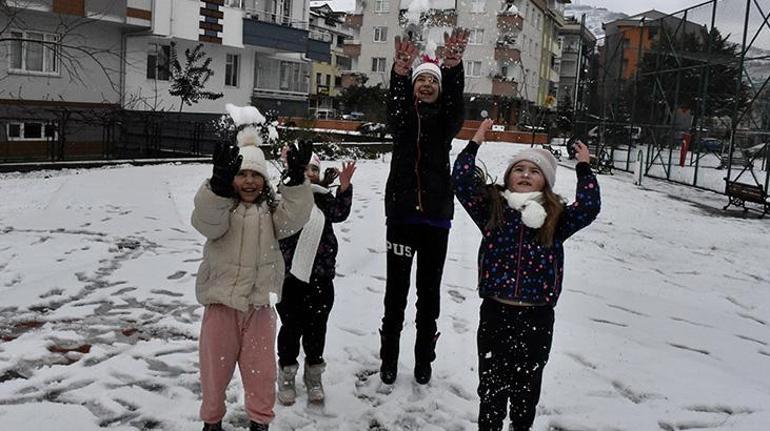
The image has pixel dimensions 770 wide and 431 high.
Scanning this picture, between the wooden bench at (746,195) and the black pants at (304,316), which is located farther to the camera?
the wooden bench at (746,195)

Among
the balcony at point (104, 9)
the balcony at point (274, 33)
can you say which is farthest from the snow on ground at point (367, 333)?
the balcony at point (274, 33)

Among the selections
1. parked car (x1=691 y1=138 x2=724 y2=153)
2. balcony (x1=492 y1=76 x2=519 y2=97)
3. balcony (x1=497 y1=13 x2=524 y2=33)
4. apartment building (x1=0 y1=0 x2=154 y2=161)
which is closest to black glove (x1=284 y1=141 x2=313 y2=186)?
apartment building (x1=0 y1=0 x2=154 y2=161)

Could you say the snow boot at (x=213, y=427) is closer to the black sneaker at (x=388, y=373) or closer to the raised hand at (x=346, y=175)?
the black sneaker at (x=388, y=373)

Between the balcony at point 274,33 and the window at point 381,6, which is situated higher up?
the window at point 381,6

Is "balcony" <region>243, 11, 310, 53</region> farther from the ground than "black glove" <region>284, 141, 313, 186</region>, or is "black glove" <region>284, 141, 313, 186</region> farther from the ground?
"balcony" <region>243, 11, 310, 53</region>

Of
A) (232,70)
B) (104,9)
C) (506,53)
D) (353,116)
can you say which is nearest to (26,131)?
(104,9)

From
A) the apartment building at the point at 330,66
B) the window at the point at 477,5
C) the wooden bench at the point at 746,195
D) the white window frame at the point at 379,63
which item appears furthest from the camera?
the apartment building at the point at 330,66

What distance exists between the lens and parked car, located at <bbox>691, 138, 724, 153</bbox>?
1648 centimetres

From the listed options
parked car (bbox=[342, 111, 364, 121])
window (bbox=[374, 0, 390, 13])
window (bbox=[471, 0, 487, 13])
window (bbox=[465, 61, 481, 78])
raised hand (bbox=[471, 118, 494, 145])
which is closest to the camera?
raised hand (bbox=[471, 118, 494, 145])

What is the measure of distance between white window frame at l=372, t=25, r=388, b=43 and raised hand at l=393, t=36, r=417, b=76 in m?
53.2

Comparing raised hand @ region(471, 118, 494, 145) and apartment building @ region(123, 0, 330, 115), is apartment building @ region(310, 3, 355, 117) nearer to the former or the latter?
apartment building @ region(123, 0, 330, 115)

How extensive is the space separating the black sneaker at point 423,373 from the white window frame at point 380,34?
53.4m

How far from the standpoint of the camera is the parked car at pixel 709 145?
16.5m

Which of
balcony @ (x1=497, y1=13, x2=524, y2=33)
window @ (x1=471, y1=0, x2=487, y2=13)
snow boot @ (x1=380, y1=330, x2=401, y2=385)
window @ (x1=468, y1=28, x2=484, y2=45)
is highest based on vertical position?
window @ (x1=471, y1=0, x2=487, y2=13)
